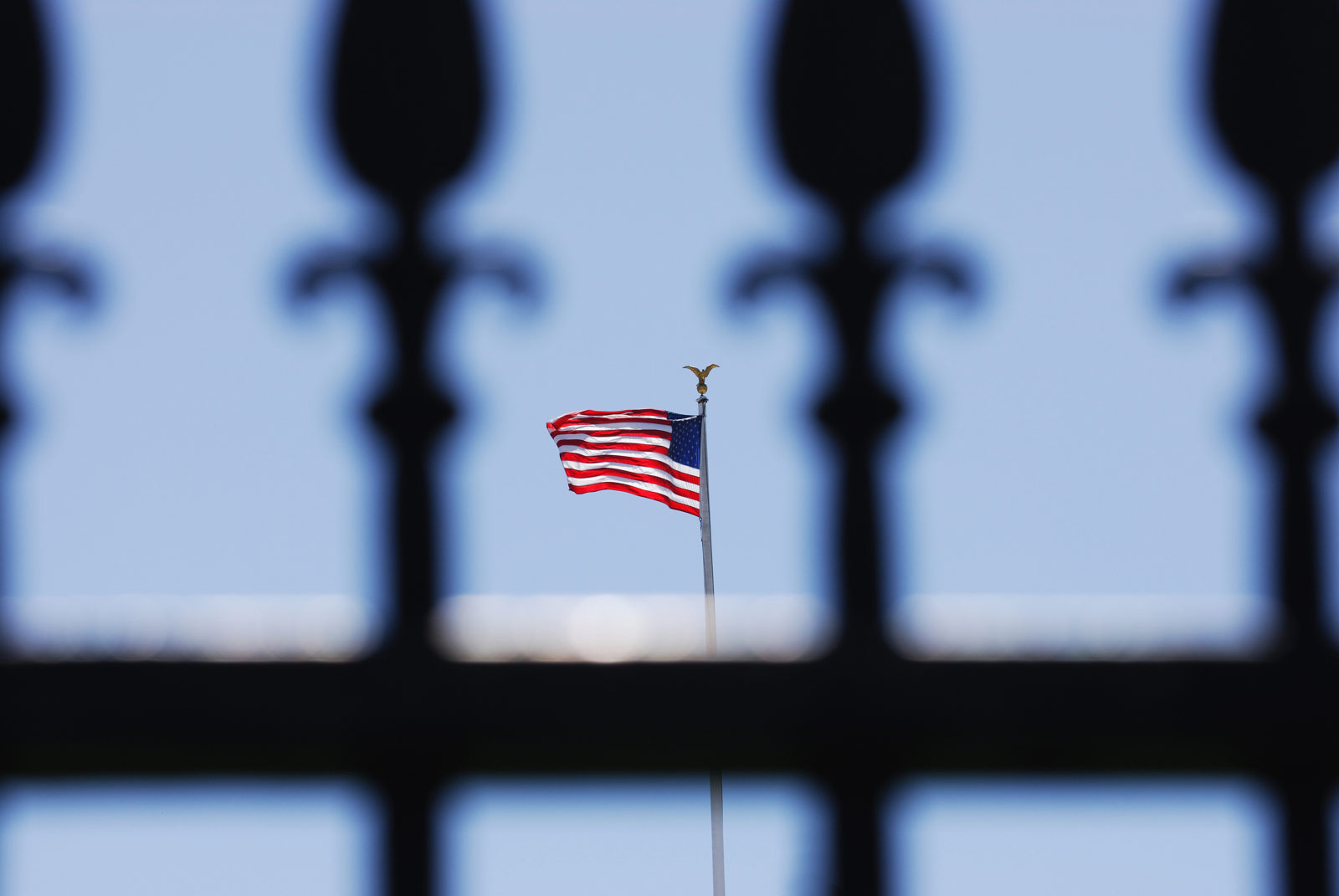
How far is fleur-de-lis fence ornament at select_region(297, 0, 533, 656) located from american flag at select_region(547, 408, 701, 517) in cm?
1403

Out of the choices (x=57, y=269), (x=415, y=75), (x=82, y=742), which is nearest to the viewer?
(x=82, y=742)

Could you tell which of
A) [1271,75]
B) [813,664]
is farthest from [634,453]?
[813,664]

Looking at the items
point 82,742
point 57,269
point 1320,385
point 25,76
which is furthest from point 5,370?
point 1320,385

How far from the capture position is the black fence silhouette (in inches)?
80.7

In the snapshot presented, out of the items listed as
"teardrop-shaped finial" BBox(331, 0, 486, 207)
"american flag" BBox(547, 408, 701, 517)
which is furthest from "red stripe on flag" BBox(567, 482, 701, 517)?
"teardrop-shaped finial" BBox(331, 0, 486, 207)

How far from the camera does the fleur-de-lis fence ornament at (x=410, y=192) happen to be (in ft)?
7.52

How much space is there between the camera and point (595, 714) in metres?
2.06

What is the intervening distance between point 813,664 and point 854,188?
0.73 m

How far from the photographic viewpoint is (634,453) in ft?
57.1

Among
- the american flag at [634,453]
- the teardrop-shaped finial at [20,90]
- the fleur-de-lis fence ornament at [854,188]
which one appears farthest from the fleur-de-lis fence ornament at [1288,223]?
the american flag at [634,453]

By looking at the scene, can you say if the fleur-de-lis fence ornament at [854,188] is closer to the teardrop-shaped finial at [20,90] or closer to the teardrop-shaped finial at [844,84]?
the teardrop-shaped finial at [844,84]

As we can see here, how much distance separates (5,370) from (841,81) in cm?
128

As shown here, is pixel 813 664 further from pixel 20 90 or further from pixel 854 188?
pixel 20 90

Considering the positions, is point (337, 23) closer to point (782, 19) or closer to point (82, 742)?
point (782, 19)
